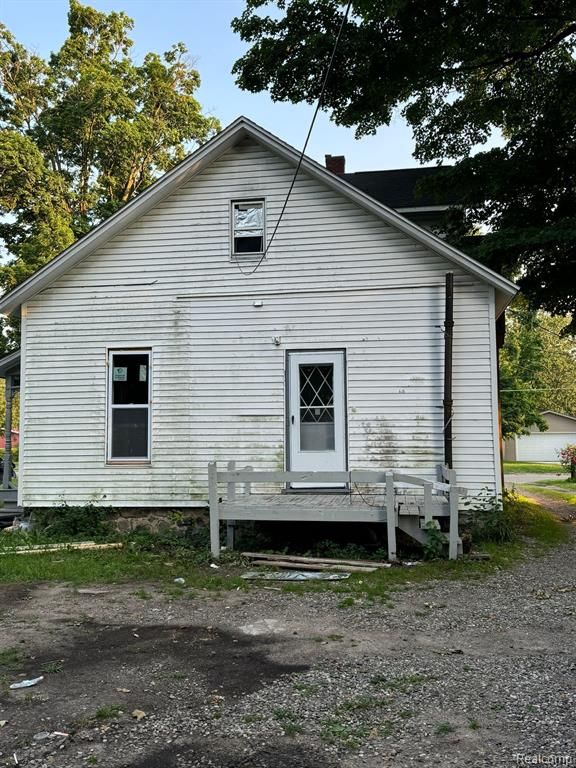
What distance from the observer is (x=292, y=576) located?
7.56 m

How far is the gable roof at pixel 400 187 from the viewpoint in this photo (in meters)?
14.4

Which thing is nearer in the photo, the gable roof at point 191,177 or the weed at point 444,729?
the weed at point 444,729

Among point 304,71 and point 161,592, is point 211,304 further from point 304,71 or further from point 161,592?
point 304,71

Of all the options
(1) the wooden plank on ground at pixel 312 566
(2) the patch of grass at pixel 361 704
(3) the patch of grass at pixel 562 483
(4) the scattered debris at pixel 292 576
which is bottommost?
(3) the patch of grass at pixel 562 483

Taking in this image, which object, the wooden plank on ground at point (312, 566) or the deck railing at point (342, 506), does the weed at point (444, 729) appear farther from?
the deck railing at point (342, 506)

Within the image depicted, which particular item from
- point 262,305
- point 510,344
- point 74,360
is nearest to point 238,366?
point 262,305

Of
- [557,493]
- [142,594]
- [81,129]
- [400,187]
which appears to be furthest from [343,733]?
[81,129]

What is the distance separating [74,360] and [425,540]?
6.52m

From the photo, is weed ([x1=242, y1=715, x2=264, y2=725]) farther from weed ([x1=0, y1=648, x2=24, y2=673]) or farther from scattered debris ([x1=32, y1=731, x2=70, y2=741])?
weed ([x1=0, y1=648, x2=24, y2=673])

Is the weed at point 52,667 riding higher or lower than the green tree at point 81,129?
lower

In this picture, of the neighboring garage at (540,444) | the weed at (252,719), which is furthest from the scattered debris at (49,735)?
the neighboring garage at (540,444)

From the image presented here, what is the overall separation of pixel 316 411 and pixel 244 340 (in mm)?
1675

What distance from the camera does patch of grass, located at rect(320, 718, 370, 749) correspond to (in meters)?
3.33

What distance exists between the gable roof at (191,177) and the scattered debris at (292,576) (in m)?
5.07
